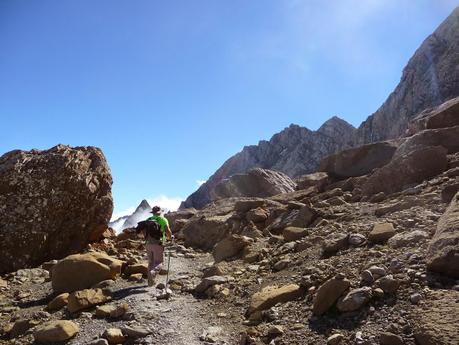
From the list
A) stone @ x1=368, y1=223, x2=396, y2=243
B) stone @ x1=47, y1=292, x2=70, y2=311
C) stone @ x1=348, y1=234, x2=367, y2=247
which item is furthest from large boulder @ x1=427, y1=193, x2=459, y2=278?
stone @ x1=47, y1=292, x2=70, y2=311

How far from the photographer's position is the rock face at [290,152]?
105000 mm

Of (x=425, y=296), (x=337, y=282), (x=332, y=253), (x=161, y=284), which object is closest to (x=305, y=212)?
(x=332, y=253)

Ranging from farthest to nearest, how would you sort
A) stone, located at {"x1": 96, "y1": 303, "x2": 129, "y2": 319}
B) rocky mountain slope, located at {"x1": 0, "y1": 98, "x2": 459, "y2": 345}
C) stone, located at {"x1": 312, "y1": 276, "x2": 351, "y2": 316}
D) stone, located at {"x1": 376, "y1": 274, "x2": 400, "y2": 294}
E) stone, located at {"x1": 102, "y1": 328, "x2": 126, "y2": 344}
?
stone, located at {"x1": 96, "y1": 303, "x2": 129, "y2": 319} < stone, located at {"x1": 102, "y1": 328, "x2": 126, "y2": 344} < stone, located at {"x1": 312, "y1": 276, "x2": 351, "y2": 316} < stone, located at {"x1": 376, "y1": 274, "x2": 400, "y2": 294} < rocky mountain slope, located at {"x1": 0, "y1": 98, "x2": 459, "y2": 345}

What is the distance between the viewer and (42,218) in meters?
17.4

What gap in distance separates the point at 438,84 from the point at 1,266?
74.2 metres

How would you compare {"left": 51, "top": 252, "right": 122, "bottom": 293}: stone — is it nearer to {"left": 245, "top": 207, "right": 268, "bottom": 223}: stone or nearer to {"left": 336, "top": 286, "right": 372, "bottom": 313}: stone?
{"left": 336, "top": 286, "right": 372, "bottom": 313}: stone

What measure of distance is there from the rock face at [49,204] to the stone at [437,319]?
15.6 meters

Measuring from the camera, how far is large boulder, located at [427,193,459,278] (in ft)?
24.1

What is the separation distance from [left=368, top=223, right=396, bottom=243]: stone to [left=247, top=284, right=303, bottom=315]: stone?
102 inches

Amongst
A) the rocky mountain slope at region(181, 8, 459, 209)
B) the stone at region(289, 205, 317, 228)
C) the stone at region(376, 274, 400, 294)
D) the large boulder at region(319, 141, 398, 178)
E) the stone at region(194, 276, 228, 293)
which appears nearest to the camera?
the stone at region(376, 274, 400, 294)

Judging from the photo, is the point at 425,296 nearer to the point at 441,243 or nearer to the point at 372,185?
the point at 441,243

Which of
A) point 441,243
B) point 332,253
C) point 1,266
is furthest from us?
point 1,266

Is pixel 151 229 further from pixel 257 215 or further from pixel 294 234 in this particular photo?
pixel 257 215

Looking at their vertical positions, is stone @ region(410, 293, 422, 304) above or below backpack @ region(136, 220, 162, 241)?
below
